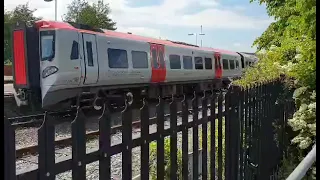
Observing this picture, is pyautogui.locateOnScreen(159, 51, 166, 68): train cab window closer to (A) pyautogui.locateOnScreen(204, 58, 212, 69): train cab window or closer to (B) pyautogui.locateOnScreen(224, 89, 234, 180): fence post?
(A) pyautogui.locateOnScreen(204, 58, 212, 69): train cab window

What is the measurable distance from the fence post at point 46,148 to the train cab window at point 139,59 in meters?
11.2

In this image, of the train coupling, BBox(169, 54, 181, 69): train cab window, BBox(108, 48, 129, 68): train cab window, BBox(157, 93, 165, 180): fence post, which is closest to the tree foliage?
BBox(157, 93, 165, 180): fence post

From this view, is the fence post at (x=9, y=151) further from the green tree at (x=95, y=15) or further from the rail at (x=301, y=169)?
the green tree at (x=95, y=15)

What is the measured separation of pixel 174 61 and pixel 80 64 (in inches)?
217

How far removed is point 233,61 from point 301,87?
66.5 ft

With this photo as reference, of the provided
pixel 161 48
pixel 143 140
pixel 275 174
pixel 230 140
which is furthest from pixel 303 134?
pixel 161 48

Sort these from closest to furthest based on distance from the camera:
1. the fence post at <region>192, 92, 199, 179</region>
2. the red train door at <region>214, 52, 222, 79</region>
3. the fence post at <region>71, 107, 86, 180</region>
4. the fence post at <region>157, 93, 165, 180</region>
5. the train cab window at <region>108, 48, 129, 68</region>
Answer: the fence post at <region>71, 107, 86, 180</region> < the fence post at <region>157, 93, 165, 180</region> < the fence post at <region>192, 92, 199, 179</region> < the train cab window at <region>108, 48, 129, 68</region> < the red train door at <region>214, 52, 222, 79</region>

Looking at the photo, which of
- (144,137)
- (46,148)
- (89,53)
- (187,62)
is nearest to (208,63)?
(187,62)

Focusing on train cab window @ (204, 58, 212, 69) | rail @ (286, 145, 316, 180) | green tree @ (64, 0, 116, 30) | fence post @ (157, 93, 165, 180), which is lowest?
rail @ (286, 145, 316, 180)

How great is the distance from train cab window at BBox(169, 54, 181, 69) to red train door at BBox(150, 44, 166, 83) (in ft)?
2.02

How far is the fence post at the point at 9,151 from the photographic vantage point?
3.88 ft

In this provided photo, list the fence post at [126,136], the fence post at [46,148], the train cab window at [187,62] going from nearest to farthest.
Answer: the fence post at [46,148] < the fence post at [126,136] < the train cab window at [187,62]

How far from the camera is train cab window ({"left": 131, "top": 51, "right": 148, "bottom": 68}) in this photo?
1247 centimetres

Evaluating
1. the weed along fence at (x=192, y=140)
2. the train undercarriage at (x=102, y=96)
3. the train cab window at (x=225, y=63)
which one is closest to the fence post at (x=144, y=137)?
the weed along fence at (x=192, y=140)
